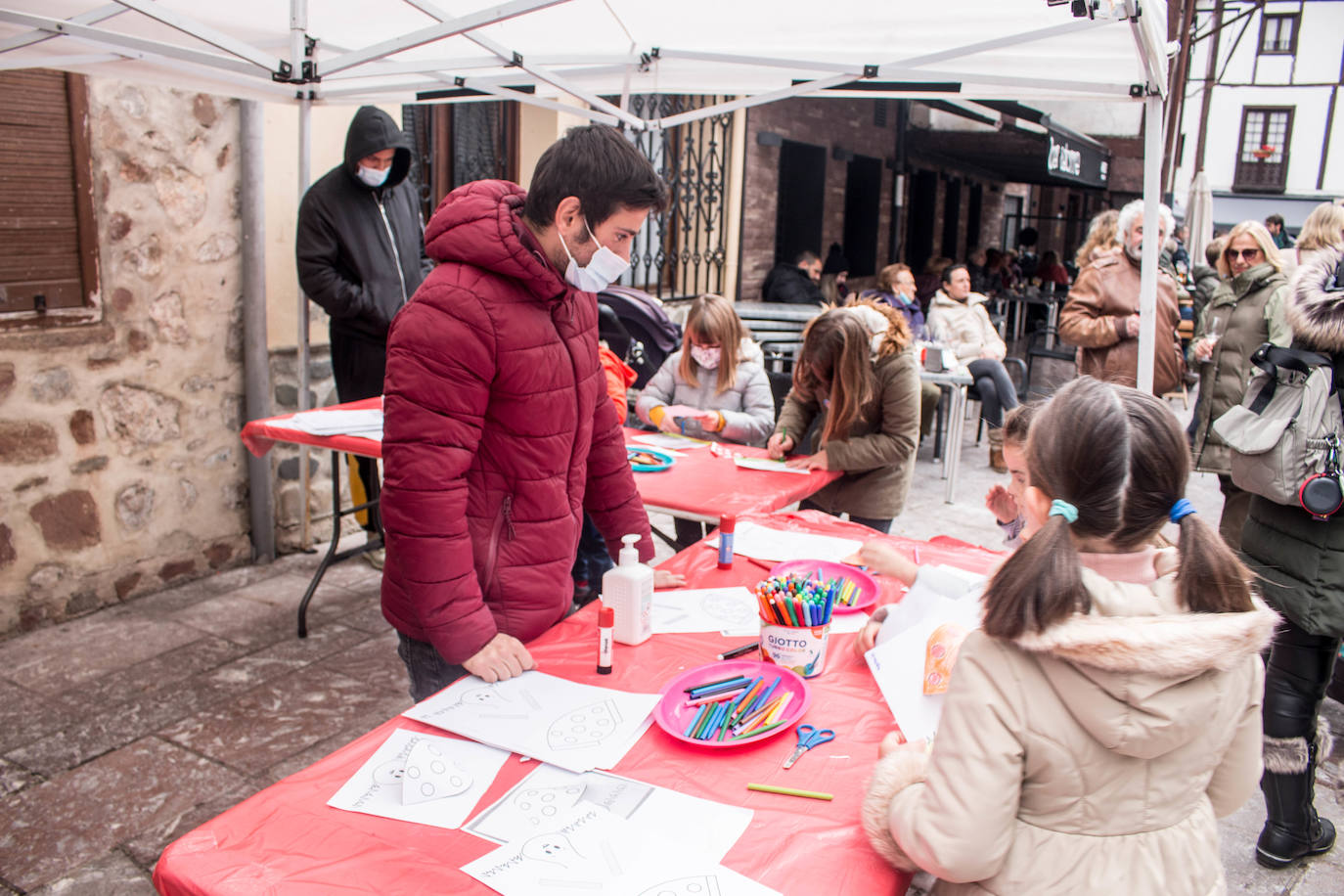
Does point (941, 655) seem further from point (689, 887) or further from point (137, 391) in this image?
point (137, 391)

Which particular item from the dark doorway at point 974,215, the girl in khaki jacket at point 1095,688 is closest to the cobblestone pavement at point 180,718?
the girl in khaki jacket at point 1095,688

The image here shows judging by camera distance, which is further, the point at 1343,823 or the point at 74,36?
the point at 1343,823

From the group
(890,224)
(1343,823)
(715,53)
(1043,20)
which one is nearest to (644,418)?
(715,53)

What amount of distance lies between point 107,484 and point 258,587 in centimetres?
78

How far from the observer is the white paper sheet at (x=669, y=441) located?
395cm

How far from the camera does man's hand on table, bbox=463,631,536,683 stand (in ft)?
5.76

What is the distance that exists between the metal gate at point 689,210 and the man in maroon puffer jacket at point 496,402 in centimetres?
633

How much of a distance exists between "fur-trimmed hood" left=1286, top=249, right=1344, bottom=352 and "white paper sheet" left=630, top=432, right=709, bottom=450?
6.96ft

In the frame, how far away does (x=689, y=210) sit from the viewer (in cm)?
875

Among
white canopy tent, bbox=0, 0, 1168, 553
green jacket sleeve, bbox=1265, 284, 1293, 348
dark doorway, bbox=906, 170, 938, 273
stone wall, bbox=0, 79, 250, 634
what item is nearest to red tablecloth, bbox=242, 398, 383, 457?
stone wall, bbox=0, 79, 250, 634

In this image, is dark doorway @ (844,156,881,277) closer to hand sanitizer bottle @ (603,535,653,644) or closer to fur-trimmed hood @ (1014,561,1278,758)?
hand sanitizer bottle @ (603,535,653,644)

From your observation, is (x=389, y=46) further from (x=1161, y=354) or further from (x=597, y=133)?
(x=1161, y=354)

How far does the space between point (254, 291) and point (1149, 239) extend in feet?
12.2

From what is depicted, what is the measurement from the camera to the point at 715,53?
3.72 m
